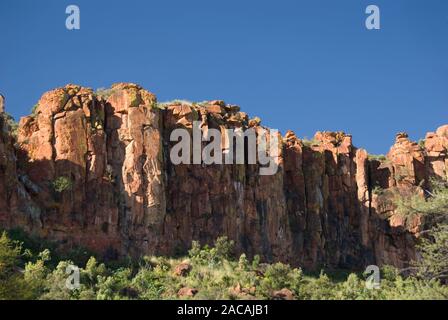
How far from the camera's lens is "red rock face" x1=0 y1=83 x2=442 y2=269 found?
39.6 m

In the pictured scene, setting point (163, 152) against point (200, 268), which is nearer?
point (200, 268)

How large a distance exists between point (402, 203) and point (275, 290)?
12.0m

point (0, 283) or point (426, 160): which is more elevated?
point (426, 160)

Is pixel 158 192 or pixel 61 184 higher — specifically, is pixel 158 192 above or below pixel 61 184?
below

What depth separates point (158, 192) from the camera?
136 feet

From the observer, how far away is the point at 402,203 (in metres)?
25.5

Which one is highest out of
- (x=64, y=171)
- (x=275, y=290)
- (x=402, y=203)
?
(x=64, y=171)

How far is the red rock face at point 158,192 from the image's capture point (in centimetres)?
3962

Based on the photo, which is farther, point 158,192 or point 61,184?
point 158,192
